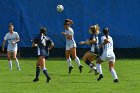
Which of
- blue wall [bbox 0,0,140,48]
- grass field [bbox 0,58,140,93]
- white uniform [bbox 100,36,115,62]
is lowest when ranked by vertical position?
grass field [bbox 0,58,140,93]

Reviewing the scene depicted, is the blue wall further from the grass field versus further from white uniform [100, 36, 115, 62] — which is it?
white uniform [100, 36, 115, 62]

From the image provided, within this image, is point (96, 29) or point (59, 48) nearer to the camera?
point (96, 29)

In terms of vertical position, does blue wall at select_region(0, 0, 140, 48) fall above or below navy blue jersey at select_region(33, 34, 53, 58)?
above

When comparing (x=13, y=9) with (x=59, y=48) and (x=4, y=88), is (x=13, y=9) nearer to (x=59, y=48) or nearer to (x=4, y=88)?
(x=59, y=48)

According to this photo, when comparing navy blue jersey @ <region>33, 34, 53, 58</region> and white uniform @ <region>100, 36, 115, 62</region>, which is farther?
navy blue jersey @ <region>33, 34, 53, 58</region>

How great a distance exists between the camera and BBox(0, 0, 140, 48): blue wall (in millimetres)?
34438

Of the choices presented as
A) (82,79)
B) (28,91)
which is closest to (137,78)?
(82,79)

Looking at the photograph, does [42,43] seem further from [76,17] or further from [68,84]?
[76,17]

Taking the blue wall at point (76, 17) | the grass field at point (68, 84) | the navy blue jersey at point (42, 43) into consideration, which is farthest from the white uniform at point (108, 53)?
the blue wall at point (76, 17)

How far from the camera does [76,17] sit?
3469 cm

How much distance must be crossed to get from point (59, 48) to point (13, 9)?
4003mm

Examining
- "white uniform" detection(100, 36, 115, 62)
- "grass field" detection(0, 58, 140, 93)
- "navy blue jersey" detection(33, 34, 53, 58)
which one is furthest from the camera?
"navy blue jersey" detection(33, 34, 53, 58)

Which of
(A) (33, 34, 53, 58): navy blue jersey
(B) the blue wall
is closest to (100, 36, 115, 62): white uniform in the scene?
(A) (33, 34, 53, 58): navy blue jersey

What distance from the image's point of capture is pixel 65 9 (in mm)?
34688
